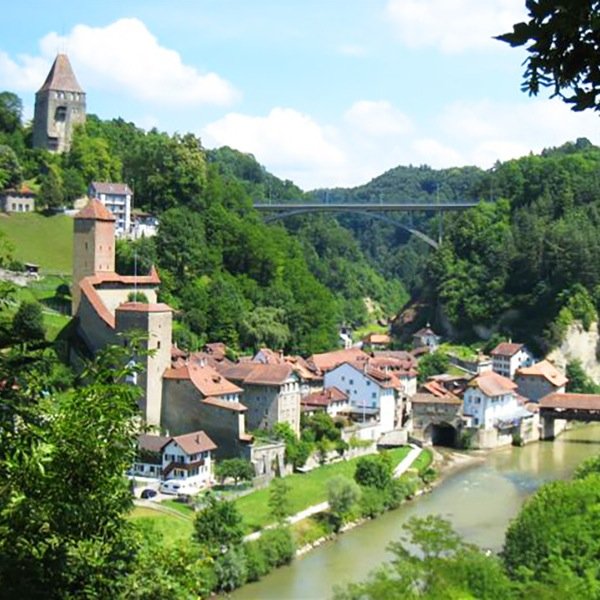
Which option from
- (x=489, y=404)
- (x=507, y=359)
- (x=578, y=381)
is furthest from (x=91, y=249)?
(x=578, y=381)

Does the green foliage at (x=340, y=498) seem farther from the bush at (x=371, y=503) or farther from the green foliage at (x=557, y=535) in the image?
the green foliage at (x=557, y=535)

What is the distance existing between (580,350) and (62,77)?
25.8 m

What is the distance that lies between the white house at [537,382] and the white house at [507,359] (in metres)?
0.86

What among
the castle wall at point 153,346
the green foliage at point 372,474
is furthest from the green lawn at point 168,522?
the green foliage at point 372,474

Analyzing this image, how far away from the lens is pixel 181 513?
22.8 m

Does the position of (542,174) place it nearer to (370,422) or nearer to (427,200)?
(370,422)

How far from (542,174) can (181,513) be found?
3976cm

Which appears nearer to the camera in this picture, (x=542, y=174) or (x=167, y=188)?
(x=167, y=188)

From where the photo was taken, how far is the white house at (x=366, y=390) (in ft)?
112

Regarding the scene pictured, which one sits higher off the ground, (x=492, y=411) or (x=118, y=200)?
(x=118, y=200)

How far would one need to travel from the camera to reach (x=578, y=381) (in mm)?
44000

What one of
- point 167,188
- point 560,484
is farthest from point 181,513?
point 167,188

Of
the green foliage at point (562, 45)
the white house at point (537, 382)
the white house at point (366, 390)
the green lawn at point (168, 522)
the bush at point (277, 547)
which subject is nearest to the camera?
the green foliage at point (562, 45)

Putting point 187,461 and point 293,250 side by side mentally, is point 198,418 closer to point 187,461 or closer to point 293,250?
point 187,461
